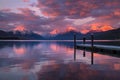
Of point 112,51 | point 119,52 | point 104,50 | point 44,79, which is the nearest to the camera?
point 44,79

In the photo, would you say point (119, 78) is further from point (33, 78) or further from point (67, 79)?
point (33, 78)

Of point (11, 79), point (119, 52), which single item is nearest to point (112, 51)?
point (119, 52)

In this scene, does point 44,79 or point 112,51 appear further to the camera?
point 112,51

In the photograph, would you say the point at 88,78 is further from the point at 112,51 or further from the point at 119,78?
the point at 112,51

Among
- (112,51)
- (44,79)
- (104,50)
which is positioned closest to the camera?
(44,79)

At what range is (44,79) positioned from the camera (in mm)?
11023

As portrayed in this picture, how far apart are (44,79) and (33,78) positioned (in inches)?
26.8

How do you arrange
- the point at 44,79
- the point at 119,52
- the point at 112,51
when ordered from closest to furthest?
the point at 44,79
the point at 119,52
the point at 112,51

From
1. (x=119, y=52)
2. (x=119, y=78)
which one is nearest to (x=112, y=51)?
(x=119, y=52)

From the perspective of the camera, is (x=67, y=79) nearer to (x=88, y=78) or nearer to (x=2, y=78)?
(x=88, y=78)

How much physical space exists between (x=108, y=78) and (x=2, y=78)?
5.75m

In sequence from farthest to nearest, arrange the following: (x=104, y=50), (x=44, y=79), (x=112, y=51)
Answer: (x=104, y=50), (x=112, y=51), (x=44, y=79)

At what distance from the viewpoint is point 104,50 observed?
3438cm

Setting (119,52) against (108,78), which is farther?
(119,52)
